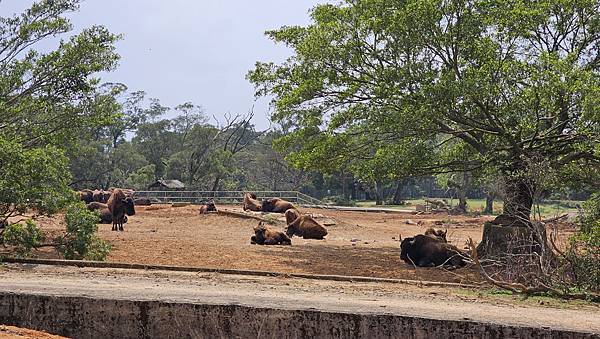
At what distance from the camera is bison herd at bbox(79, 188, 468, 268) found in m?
14.5

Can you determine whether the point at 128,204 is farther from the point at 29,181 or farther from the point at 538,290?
the point at 538,290

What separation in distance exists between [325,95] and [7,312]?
398 inches

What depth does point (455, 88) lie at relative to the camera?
13648 mm

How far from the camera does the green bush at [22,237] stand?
1247 centimetres

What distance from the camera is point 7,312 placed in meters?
8.66

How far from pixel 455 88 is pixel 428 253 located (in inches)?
145

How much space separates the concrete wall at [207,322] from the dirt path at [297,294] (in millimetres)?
153

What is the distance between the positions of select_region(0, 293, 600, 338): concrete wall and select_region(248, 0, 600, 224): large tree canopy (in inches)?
234

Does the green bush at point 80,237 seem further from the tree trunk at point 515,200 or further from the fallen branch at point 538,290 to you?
the tree trunk at point 515,200

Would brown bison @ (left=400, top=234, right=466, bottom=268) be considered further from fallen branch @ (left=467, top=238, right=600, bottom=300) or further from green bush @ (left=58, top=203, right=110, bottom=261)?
green bush @ (left=58, top=203, right=110, bottom=261)

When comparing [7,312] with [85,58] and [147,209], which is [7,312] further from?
[147,209]

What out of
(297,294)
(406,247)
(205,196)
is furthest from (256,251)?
(205,196)

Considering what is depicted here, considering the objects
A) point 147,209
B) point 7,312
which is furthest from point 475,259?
point 147,209

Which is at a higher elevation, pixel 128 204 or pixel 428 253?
pixel 128 204
